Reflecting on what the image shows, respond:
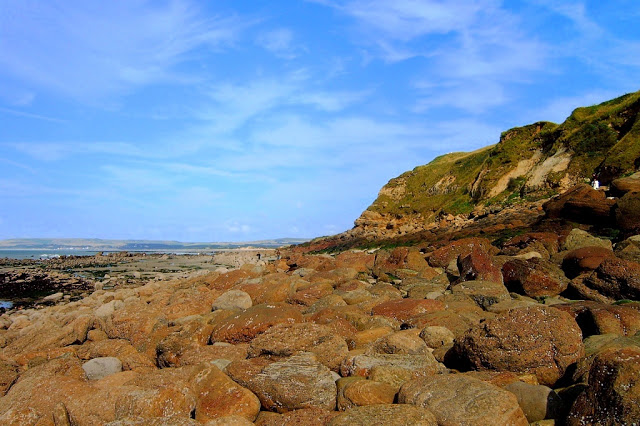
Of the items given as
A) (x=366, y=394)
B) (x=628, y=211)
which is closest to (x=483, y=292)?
(x=366, y=394)

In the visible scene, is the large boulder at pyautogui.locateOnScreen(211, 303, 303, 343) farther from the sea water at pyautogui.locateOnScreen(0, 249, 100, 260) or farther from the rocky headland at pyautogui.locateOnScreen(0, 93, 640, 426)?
the sea water at pyautogui.locateOnScreen(0, 249, 100, 260)

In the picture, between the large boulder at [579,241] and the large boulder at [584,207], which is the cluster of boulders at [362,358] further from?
the large boulder at [584,207]

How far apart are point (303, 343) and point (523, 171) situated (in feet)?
134

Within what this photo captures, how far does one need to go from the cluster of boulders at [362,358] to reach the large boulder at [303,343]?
0.9 inches

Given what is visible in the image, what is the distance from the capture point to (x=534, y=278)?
10.8m

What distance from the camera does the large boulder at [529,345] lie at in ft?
19.2

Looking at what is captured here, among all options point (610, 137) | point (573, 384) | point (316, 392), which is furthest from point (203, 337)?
point (610, 137)

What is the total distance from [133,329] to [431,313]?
6.64 meters

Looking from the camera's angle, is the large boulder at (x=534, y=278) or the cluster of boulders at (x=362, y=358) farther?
the large boulder at (x=534, y=278)

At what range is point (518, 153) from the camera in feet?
146

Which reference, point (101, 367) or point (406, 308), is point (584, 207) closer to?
point (406, 308)

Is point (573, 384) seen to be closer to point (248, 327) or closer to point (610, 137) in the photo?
point (248, 327)

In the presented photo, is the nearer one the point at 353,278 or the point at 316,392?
the point at 316,392

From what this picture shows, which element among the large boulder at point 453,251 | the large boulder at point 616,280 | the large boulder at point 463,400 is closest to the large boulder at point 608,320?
the large boulder at point 616,280
